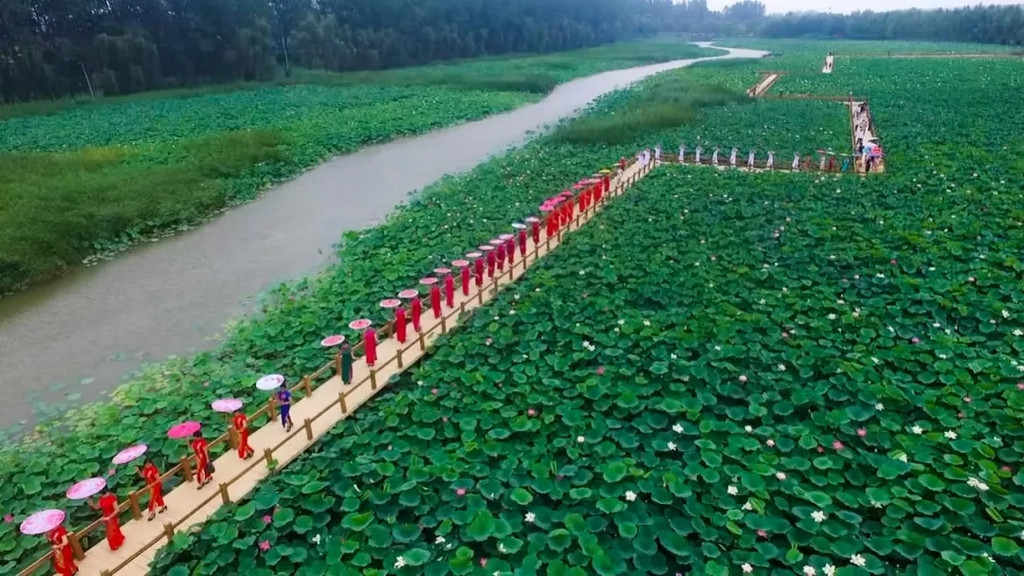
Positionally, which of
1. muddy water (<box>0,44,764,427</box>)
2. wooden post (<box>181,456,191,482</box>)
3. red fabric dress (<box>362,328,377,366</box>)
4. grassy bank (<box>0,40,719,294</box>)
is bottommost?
muddy water (<box>0,44,764,427</box>)

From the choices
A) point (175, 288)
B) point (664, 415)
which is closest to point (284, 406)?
point (664, 415)

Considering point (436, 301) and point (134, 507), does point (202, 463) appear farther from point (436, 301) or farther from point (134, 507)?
point (436, 301)

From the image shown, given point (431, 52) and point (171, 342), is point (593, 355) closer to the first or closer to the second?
point (171, 342)

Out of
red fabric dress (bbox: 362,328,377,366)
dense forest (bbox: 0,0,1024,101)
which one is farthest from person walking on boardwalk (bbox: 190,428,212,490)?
dense forest (bbox: 0,0,1024,101)

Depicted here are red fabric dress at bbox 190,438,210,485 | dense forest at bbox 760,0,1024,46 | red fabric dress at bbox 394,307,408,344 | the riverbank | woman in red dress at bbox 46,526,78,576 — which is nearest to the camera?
woman in red dress at bbox 46,526,78,576

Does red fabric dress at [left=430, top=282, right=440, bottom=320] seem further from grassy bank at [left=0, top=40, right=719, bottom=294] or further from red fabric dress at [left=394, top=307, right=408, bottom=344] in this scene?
grassy bank at [left=0, top=40, right=719, bottom=294]

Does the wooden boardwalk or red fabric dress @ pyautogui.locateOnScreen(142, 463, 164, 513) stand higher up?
red fabric dress @ pyautogui.locateOnScreen(142, 463, 164, 513)
